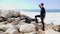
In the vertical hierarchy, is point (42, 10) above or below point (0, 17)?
above

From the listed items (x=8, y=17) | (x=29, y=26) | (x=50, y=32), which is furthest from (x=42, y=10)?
(x=8, y=17)

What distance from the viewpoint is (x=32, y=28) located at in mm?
9352

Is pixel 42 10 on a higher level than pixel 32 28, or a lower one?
higher

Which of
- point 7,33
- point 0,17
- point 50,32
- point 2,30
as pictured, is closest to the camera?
point 50,32

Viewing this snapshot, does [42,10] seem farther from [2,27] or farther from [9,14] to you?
[9,14]

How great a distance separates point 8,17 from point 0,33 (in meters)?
4.78

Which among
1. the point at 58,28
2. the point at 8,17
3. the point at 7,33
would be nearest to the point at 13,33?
the point at 7,33

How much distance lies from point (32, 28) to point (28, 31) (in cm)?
31

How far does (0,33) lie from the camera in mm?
9102

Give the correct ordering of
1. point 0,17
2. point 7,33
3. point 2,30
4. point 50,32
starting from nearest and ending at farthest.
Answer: point 50,32 < point 7,33 < point 2,30 < point 0,17

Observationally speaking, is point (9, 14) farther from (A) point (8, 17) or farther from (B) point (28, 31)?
(B) point (28, 31)

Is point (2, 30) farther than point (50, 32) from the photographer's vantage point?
Yes

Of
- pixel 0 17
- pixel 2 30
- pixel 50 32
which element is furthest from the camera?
pixel 0 17

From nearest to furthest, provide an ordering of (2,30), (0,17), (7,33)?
(7,33) → (2,30) → (0,17)
